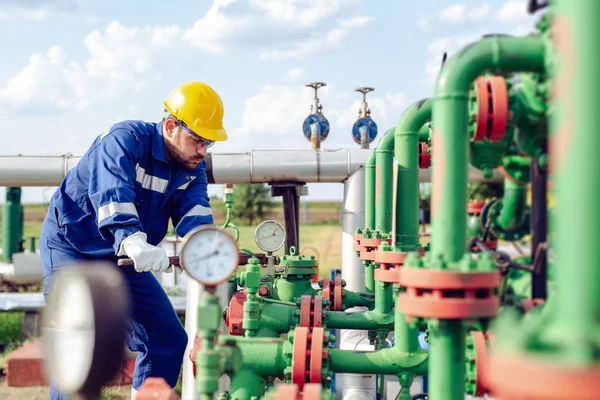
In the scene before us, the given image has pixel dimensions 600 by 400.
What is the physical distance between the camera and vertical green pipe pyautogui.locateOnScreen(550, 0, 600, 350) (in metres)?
1.01

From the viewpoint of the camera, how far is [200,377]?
172cm

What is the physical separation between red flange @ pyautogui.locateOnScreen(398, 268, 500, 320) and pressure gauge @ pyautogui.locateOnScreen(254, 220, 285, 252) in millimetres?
2999

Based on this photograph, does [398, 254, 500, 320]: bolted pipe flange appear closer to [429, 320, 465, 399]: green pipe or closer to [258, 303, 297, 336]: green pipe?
[429, 320, 465, 399]: green pipe

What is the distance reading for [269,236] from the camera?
457 centimetres

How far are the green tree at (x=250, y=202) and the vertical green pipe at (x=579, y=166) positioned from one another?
725 inches

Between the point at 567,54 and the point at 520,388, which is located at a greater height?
the point at 567,54

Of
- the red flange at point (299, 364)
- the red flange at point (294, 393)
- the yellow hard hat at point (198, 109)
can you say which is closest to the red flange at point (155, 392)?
the red flange at point (294, 393)

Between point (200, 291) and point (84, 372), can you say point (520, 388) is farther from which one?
point (200, 291)

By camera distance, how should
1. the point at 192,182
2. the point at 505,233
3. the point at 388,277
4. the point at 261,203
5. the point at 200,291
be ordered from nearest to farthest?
1. the point at 388,277
2. the point at 192,182
3. the point at 200,291
4. the point at 505,233
5. the point at 261,203

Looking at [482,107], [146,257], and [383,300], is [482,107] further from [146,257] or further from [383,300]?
[383,300]

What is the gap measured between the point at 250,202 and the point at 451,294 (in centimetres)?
1818

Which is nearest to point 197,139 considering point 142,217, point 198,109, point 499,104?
point 198,109

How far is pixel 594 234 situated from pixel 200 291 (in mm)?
3326

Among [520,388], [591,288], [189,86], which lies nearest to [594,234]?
[591,288]
